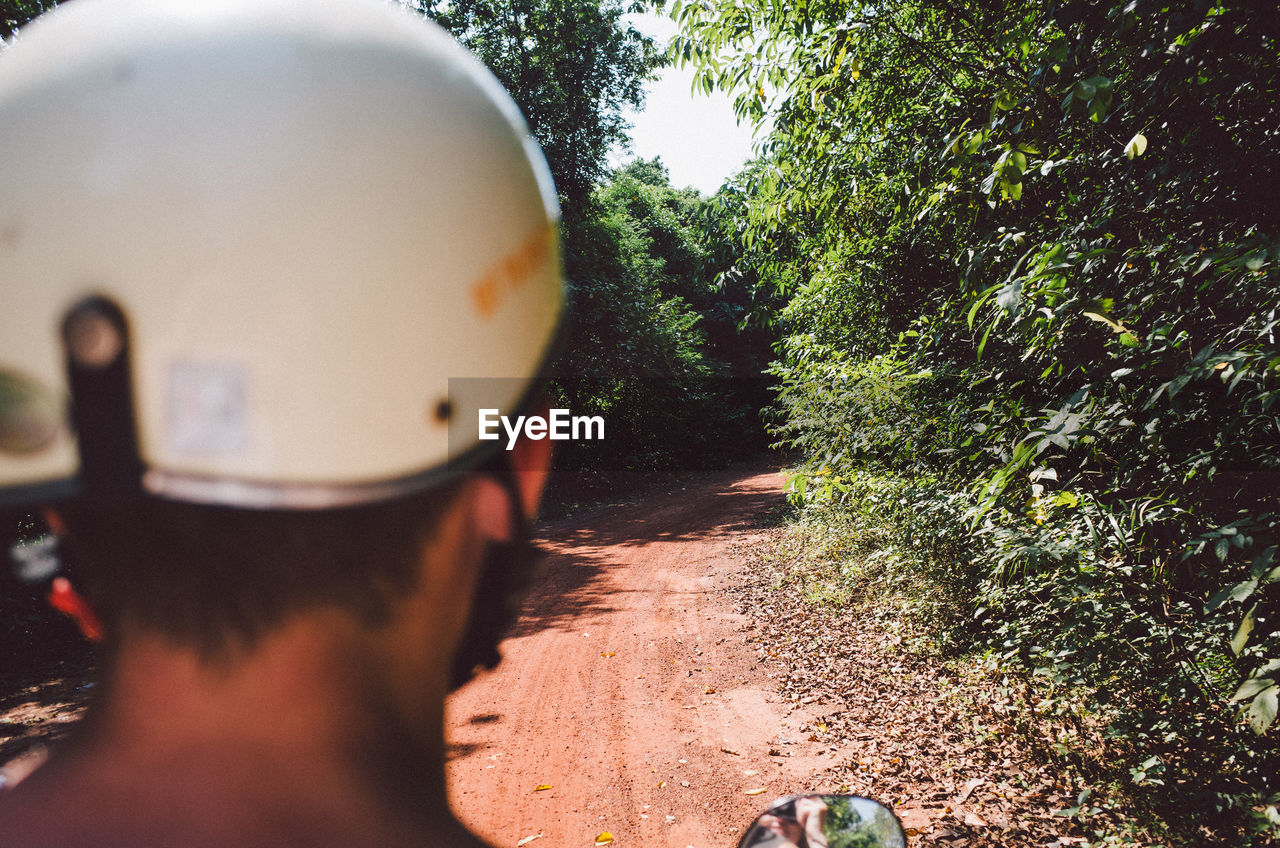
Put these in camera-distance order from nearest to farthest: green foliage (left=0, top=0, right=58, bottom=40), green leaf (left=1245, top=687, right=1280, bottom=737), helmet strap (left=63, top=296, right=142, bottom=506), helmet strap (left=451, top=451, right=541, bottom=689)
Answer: helmet strap (left=63, top=296, right=142, bottom=506), helmet strap (left=451, top=451, right=541, bottom=689), green leaf (left=1245, top=687, right=1280, bottom=737), green foliage (left=0, top=0, right=58, bottom=40)

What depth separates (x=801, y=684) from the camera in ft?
18.1

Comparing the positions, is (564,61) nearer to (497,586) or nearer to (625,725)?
(625,725)

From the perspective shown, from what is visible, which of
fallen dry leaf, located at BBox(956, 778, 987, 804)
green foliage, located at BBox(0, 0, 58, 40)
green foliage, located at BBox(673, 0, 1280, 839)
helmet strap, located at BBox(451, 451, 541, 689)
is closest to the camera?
helmet strap, located at BBox(451, 451, 541, 689)

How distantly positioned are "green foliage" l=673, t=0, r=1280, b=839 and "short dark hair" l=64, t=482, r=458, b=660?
2228mm

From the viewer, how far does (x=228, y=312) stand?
0.79 meters

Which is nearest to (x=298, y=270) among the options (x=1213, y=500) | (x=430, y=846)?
(x=430, y=846)

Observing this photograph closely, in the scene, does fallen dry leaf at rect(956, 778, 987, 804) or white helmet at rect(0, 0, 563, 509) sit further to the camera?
fallen dry leaf at rect(956, 778, 987, 804)

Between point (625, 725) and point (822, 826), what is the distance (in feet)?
13.5

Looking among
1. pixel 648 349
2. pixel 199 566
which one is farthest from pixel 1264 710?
pixel 648 349

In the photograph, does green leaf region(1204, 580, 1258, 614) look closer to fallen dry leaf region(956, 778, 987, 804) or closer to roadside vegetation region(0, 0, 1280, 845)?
roadside vegetation region(0, 0, 1280, 845)

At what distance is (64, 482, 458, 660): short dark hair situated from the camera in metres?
0.80

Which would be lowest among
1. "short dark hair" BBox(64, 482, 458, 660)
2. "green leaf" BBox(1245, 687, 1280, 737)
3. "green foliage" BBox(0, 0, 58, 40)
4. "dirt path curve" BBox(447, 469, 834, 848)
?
"dirt path curve" BBox(447, 469, 834, 848)

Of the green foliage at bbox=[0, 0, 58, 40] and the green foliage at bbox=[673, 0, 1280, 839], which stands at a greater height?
the green foliage at bbox=[0, 0, 58, 40]

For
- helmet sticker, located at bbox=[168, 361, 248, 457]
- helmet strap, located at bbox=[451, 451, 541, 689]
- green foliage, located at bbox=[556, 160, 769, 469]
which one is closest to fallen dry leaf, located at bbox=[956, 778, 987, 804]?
helmet strap, located at bbox=[451, 451, 541, 689]
